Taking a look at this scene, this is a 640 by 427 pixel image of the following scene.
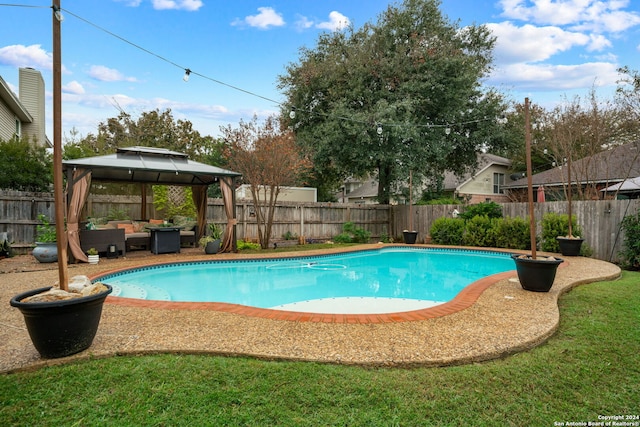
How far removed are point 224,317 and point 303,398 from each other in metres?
2.03

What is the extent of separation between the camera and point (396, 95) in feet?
49.0

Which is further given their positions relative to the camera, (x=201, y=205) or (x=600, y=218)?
(x=201, y=205)

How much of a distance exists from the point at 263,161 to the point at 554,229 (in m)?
9.21

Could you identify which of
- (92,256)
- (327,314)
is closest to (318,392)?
(327,314)

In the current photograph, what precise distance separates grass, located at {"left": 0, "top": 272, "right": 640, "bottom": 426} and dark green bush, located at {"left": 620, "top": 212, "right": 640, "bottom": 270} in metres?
6.82

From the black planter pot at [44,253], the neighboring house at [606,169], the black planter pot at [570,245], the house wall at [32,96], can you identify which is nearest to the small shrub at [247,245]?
the black planter pot at [44,253]

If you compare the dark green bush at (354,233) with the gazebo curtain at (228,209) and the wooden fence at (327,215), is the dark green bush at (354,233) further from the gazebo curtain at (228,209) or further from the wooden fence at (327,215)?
the gazebo curtain at (228,209)

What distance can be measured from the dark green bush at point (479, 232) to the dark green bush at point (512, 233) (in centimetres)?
19

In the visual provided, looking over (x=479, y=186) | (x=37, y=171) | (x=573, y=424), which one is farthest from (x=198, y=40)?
(x=479, y=186)

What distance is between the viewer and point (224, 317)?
405cm

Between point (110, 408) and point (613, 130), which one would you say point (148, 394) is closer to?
point (110, 408)

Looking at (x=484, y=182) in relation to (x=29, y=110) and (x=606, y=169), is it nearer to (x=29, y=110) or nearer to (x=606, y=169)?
(x=606, y=169)

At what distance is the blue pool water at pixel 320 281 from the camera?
613cm

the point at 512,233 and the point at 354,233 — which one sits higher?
the point at 512,233
